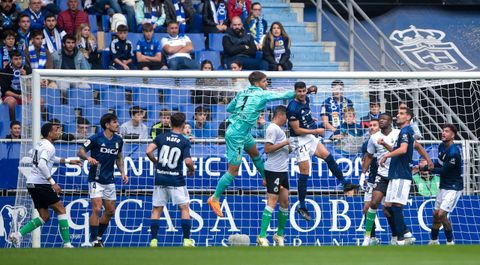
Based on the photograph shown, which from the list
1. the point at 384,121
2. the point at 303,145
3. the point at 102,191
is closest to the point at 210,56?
the point at 384,121

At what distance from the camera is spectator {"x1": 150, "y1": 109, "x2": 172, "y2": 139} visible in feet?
63.5

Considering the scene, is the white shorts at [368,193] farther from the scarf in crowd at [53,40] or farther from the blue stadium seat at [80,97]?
the scarf in crowd at [53,40]

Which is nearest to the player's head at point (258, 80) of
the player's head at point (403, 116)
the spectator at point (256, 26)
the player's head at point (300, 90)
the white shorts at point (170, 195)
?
the player's head at point (300, 90)

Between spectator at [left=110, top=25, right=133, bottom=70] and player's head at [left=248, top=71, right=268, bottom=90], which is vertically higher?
spectator at [left=110, top=25, right=133, bottom=70]

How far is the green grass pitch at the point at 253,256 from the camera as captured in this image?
38.2ft

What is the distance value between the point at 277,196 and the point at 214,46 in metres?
6.45

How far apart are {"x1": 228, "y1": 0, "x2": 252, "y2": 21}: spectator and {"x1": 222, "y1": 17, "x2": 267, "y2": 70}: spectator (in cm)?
94

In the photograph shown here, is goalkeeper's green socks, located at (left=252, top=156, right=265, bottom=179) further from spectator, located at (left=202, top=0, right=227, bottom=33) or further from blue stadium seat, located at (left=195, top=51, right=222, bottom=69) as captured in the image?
spectator, located at (left=202, top=0, right=227, bottom=33)

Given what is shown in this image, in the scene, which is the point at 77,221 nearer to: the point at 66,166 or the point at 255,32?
the point at 66,166

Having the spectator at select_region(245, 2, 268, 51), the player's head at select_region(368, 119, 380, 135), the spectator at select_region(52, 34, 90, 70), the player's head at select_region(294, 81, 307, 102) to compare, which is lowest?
the player's head at select_region(368, 119, 380, 135)

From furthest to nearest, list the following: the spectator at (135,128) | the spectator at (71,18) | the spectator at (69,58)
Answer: the spectator at (71,18) → the spectator at (69,58) → the spectator at (135,128)

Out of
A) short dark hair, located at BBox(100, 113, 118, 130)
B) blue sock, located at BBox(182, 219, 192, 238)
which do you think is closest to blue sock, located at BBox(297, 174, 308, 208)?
blue sock, located at BBox(182, 219, 192, 238)

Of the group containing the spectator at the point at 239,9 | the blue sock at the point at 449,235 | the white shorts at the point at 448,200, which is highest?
the spectator at the point at 239,9

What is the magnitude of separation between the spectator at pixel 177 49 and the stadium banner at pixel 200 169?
2.84 m
